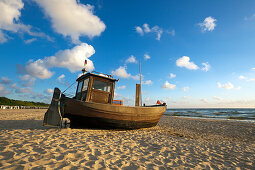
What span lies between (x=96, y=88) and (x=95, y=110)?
174cm

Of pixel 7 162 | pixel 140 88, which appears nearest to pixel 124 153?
pixel 7 162

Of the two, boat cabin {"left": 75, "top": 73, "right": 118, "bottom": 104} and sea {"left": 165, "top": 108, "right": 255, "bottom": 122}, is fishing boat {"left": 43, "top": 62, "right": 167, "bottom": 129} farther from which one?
sea {"left": 165, "top": 108, "right": 255, "bottom": 122}

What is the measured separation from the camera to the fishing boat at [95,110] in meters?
Result: 6.73

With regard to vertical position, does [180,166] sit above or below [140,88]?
below

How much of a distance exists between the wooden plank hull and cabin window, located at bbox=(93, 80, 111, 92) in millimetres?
1592

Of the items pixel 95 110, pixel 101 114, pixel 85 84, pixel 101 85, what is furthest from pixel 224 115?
pixel 85 84

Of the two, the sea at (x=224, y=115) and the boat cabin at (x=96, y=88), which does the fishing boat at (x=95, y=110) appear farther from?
the sea at (x=224, y=115)

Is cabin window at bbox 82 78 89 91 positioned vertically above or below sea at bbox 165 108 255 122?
above

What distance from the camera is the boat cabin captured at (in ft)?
25.4

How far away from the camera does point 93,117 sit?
6.97 meters

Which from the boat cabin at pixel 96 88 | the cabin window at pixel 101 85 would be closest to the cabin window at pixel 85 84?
the boat cabin at pixel 96 88

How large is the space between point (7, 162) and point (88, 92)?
4998mm

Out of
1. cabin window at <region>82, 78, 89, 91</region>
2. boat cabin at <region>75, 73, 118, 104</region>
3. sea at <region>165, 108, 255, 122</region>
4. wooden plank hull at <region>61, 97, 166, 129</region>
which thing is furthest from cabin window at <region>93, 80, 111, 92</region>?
sea at <region>165, 108, 255, 122</region>

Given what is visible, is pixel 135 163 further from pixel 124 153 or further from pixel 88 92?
pixel 88 92
